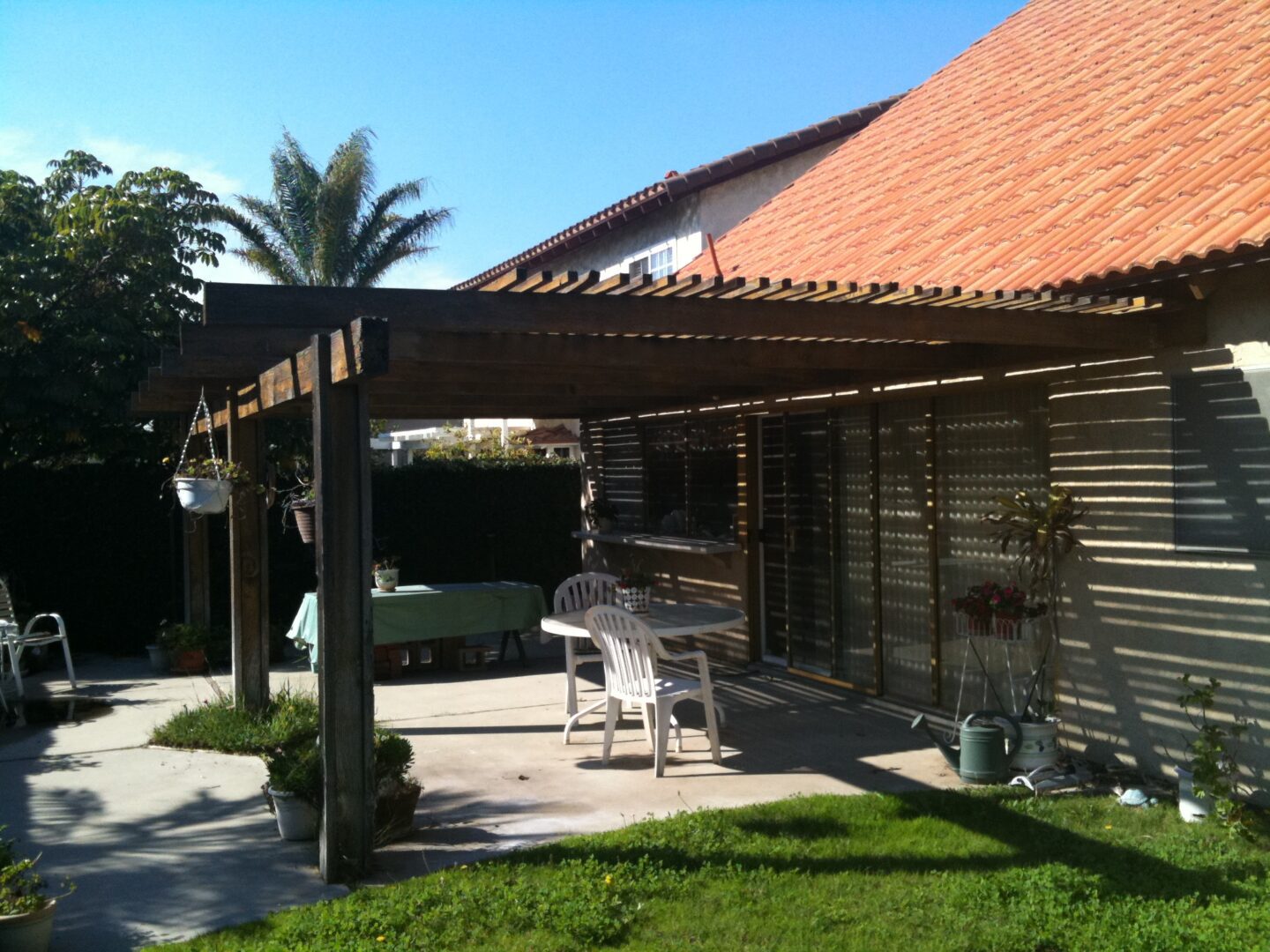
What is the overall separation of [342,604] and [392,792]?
3.43 feet

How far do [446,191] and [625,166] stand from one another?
5.86m

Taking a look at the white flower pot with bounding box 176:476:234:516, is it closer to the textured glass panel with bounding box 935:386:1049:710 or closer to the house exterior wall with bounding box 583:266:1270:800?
the textured glass panel with bounding box 935:386:1049:710

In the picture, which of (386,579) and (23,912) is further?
(386,579)

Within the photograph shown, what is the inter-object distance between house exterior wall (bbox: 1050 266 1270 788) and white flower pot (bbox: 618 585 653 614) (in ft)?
8.53


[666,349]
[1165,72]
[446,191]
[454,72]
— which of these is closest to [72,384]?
[454,72]

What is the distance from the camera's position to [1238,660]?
17.6ft

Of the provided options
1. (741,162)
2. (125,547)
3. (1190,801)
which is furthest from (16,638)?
(741,162)

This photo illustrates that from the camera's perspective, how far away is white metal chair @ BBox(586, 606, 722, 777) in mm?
6211

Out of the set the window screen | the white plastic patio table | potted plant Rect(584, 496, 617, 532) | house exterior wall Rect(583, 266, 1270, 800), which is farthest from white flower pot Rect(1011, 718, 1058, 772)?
potted plant Rect(584, 496, 617, 532)

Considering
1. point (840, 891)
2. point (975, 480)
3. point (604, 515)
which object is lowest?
point (840, 891)

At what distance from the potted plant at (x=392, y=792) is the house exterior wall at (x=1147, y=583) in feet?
12.0

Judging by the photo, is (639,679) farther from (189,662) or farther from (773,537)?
(189,662)

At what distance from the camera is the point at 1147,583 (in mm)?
5809

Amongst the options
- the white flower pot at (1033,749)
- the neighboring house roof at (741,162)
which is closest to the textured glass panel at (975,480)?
the white flower pot at (1033,749)
